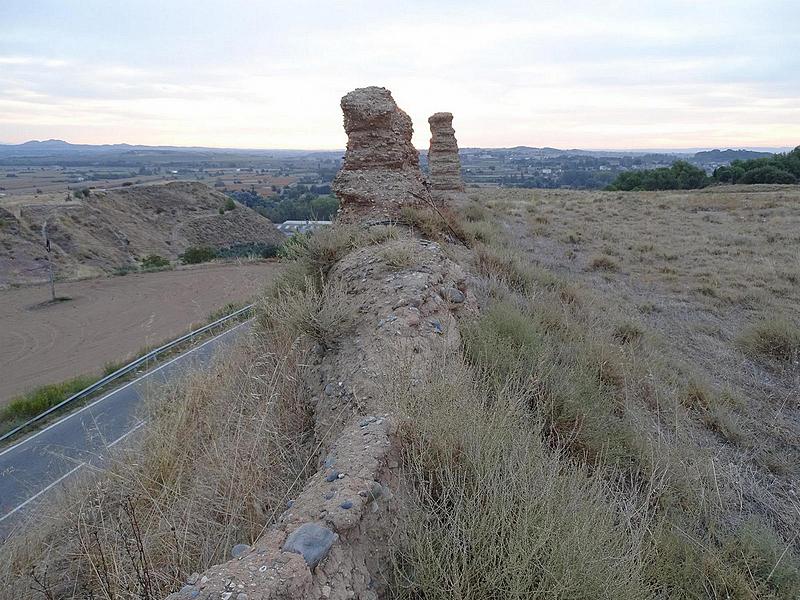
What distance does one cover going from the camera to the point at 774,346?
7.27 meters

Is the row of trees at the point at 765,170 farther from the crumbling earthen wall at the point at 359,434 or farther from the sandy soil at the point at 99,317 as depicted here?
the crumbling earthen wall at the point at 359,434

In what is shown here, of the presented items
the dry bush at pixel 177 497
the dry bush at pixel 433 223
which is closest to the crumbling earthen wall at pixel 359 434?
the dry bush at pixel 177 497

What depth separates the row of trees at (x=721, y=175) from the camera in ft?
122

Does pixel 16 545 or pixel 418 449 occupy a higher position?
pixel 418 449

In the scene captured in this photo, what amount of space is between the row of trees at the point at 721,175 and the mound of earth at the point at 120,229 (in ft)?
116

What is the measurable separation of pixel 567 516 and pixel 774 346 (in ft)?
21.6

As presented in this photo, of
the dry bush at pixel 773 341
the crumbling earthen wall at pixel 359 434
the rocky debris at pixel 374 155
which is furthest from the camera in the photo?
the rocky debris at pixel 374 155

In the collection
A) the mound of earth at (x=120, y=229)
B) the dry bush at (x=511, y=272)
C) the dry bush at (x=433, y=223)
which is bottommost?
the mound of earth at (x=120, y=229)

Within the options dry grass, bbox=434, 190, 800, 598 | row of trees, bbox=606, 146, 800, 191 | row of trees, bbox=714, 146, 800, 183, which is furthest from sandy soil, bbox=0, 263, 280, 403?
row of trees, bbox=714, 146, 800, 183

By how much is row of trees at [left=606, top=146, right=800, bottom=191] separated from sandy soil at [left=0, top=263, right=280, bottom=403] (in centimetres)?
3136

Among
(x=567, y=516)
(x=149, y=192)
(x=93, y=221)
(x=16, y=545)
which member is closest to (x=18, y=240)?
(x=93, y=221)

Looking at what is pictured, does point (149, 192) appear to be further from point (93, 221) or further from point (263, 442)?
point (263, 442)

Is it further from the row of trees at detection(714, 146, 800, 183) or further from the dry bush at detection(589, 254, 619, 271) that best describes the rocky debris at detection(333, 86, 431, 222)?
the row of trees at detection(714, 146, 800, 183)

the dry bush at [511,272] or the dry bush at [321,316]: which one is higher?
the dry bush at [321,316]
